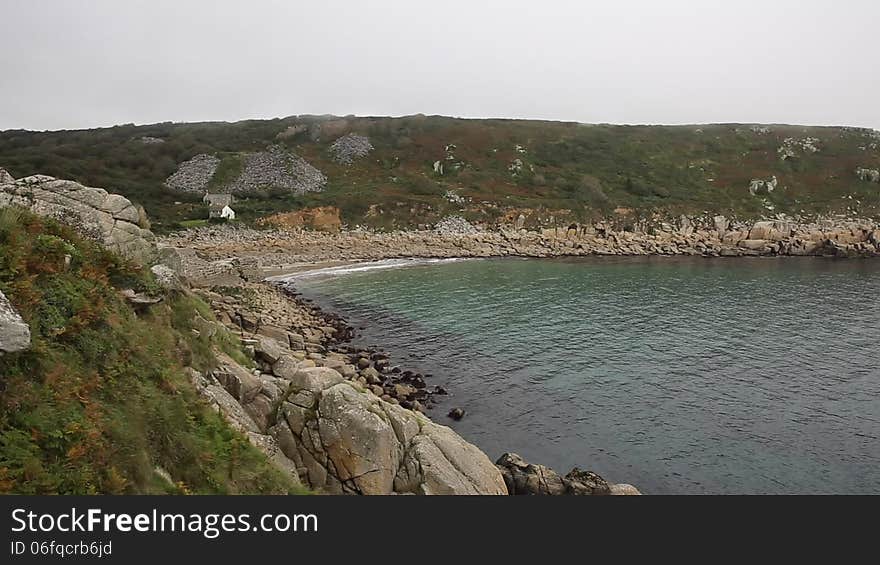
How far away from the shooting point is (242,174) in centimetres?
8250

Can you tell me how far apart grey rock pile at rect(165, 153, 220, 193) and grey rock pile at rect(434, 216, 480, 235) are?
35912 millimetres

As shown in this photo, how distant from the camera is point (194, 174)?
80.8 m

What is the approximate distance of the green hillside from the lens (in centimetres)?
7444

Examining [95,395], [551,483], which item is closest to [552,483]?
[551,483]

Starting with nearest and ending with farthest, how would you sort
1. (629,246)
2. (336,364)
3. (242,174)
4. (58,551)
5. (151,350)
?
(58,551)
(151,350)
(336,364)
(629,246)
(242,174)

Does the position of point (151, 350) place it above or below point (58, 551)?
above

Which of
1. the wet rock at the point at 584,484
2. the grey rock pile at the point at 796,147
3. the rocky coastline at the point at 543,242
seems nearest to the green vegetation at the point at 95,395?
the wet rock at the point at 584,484

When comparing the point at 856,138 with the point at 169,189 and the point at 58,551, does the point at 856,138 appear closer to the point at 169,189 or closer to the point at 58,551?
the point at 169,189

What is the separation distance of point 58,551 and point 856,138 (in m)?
137

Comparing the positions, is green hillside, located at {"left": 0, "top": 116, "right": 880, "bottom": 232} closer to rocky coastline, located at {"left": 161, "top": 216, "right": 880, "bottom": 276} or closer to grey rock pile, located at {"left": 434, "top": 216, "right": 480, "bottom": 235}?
grey rock pile, located at {"left": 434, "top": 216, "right": 480, "bottom": 235}

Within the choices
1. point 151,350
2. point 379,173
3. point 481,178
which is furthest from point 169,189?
point 151,350

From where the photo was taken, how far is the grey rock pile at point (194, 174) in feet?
254

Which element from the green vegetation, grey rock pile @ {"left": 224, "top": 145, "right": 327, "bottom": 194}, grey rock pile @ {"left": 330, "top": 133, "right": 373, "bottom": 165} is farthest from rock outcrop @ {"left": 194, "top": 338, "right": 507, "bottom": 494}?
grey rock pile @ {"left": 330, "top": 133, "right": 373, "bottom": 165}

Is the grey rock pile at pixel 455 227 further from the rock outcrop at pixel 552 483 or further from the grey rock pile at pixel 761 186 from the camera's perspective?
the rock outcrop at pixel 552 483
